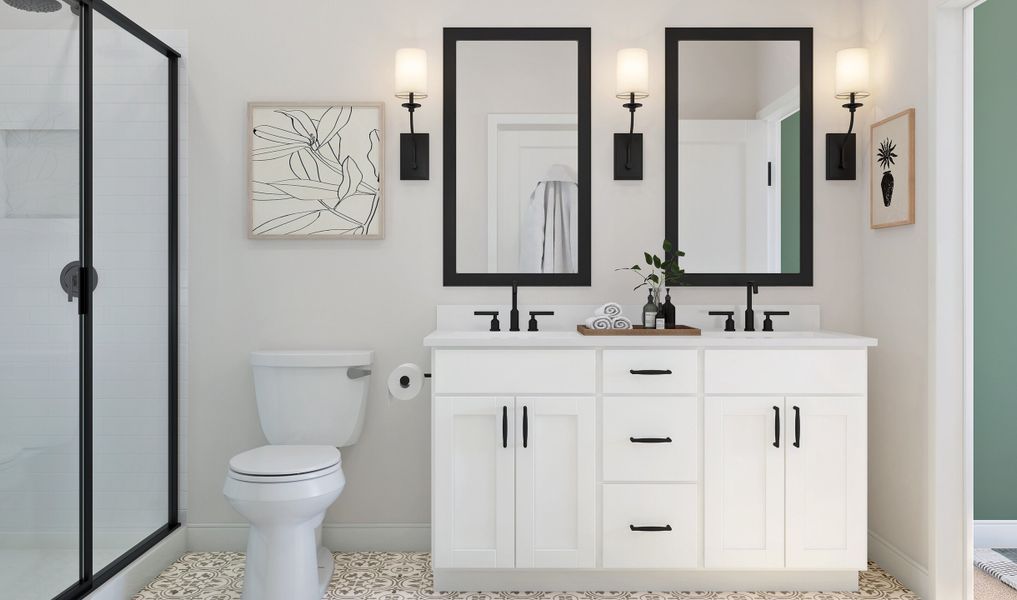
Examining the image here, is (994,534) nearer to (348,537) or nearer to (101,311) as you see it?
(348,537)

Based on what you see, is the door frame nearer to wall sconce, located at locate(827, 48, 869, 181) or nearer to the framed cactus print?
the framed cactus print

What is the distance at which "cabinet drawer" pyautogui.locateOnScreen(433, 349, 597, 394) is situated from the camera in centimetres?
233

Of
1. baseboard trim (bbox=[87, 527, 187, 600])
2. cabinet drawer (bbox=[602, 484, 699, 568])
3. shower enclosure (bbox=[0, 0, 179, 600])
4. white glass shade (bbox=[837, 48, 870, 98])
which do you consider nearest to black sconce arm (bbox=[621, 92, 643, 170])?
white glass shade (bbox=[837, 48, 870, 98])

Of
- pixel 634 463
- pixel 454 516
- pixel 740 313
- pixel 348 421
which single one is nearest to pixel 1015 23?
pixel 740 313

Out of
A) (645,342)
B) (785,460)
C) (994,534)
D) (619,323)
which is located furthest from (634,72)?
(994,534)

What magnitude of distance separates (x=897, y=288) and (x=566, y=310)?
1194mm

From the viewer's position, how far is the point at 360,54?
9.15 ft

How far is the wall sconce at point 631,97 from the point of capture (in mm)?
2688

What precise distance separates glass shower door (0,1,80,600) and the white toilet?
0.48 m

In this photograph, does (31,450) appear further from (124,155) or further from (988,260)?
(988,260)

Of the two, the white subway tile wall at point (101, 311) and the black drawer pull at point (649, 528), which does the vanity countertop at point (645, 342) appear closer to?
the black drawer pull at point (649, 528)

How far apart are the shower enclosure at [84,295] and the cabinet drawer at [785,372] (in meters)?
1.97

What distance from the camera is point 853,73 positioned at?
2670mm

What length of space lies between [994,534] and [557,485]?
1739mm
